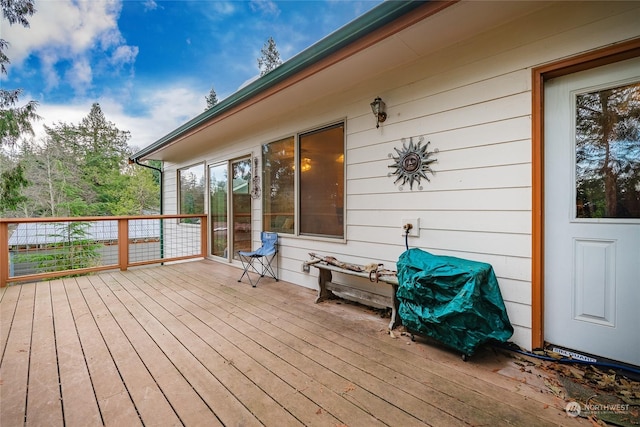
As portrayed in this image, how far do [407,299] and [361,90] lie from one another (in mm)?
2234

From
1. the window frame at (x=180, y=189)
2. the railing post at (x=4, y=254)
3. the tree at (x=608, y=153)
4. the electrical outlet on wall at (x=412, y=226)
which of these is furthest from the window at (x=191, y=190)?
the tree at (x=608, y=153)

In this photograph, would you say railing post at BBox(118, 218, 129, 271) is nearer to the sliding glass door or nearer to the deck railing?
the deck railing

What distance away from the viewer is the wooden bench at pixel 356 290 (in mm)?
2340

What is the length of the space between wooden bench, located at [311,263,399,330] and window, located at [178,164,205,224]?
387 centimetres

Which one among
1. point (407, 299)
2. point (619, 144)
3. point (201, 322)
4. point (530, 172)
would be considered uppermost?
point (619, 144)

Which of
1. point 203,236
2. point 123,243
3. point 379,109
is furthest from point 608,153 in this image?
point 123,243

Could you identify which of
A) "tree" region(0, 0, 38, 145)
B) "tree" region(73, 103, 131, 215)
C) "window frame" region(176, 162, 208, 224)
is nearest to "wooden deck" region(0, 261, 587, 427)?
"window frame" region(176, 162, 208, 224)

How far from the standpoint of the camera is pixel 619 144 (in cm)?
169

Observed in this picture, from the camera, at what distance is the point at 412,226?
2.48 meters

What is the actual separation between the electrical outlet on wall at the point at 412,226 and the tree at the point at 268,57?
55.5ft

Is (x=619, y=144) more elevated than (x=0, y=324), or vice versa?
(x=619, y=144)

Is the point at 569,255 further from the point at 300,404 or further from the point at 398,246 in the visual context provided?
the point at 300,404

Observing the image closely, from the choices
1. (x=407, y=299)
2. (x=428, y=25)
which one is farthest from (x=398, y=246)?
(x=428, y=25)

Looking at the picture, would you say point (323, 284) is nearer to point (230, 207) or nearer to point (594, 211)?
point (594, 211)
